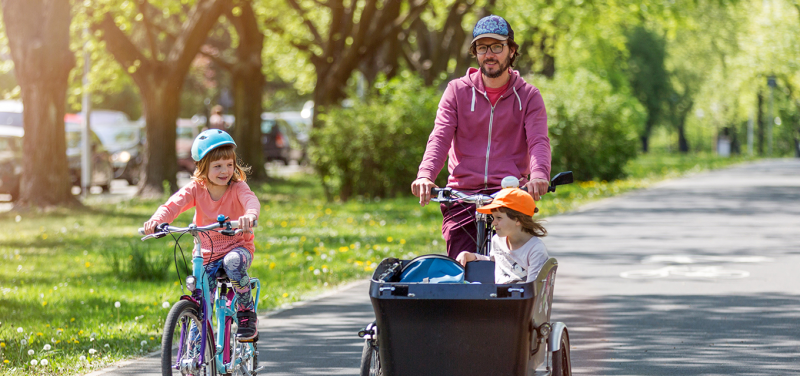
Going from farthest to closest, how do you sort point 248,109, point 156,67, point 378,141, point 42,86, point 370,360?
point 248,109 < point 156,67 < point 378,141 < point 42,86 < point 370,360

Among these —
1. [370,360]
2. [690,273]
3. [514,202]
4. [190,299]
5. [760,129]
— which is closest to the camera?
[370,360]

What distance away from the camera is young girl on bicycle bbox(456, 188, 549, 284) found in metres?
4.48

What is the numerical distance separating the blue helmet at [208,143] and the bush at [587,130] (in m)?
18.9

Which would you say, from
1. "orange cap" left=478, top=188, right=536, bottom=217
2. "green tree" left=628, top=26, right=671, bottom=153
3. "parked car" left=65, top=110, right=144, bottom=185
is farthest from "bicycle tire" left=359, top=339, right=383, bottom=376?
"green tree" left=628, top=26, right=671, bottom=153

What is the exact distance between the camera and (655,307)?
27.5 feet

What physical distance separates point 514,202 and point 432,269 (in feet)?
1.48

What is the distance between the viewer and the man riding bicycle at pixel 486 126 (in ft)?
16.8

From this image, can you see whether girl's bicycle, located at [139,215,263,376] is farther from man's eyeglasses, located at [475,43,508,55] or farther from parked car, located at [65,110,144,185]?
→ parked car, located at [65,110,144,185]

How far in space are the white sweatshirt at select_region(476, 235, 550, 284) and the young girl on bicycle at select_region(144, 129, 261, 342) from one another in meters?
1.10

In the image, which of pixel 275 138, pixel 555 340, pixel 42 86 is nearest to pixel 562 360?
pixel 555 340

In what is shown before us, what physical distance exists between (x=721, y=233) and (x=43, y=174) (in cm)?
1019

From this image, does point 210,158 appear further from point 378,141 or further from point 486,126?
point 378,141

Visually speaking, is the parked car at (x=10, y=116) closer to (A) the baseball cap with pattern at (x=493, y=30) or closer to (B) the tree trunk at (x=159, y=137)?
(B) the tree trunk at (x=159, y=137)

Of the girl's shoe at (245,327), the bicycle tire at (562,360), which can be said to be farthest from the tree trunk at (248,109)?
the bicycle tire at (562,360)
